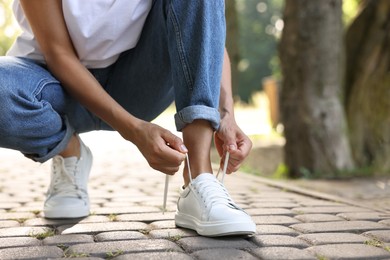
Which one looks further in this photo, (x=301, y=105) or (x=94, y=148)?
(x=94, y=148)

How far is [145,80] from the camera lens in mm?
2641

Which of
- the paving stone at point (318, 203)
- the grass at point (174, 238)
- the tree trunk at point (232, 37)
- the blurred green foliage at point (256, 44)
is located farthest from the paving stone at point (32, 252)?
the blurred green foliage at point (256, 44)

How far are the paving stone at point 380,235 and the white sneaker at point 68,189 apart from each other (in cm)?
115

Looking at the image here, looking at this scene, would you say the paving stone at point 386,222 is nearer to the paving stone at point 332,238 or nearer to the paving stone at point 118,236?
the paving stone at point 332,238

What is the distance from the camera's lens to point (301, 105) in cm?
619

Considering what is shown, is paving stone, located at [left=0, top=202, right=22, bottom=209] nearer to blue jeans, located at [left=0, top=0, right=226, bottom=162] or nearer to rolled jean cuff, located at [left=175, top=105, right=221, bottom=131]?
blue jeans, located at [left=0, top=0, right=226, bottom=162]

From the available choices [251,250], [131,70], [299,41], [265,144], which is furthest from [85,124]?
[265,144]

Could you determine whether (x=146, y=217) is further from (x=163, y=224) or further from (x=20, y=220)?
(x=20, y=220)

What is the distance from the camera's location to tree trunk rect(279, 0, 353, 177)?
238 inches

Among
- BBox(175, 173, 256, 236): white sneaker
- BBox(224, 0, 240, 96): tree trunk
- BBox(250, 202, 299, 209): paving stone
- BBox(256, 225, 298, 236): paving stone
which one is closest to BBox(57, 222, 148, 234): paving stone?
BBox(175, 173, 256, 236): white sneaker

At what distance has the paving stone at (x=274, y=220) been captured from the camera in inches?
103

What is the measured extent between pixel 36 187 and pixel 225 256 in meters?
2.47

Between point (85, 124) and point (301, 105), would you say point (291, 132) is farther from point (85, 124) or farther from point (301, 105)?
point (85, 124)

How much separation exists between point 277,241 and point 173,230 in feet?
1.32
